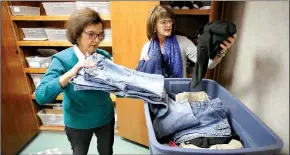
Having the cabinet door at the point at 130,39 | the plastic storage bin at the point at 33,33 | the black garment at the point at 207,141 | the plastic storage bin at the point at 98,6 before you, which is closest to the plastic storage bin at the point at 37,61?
the plastic storage bin at the point at 33,33

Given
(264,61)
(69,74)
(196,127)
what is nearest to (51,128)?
(69,74)

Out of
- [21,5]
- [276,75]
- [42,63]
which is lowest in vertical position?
[42,63]

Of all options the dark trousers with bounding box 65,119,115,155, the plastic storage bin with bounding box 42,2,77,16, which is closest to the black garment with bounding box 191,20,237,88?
the dark trousers with bounding box 65,119,115,155

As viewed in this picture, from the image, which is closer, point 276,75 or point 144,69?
point 276,75

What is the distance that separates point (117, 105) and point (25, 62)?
1.03 meters

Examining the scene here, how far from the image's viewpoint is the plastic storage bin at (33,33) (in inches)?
71.9

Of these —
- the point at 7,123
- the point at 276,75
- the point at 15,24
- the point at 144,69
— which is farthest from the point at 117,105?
the point at 276,75

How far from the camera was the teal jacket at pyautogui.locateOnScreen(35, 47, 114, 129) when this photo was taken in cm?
87

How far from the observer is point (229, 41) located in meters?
0.84

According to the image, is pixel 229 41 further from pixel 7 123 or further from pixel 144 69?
pixel 7 123

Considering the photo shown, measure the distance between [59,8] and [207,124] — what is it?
5.27 ft

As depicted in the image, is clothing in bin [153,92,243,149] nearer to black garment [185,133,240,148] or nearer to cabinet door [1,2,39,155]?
black garment [185,133,240,148]

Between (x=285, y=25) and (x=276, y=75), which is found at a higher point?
(x=285, y=25)

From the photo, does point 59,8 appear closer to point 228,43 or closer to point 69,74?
point 69,74
